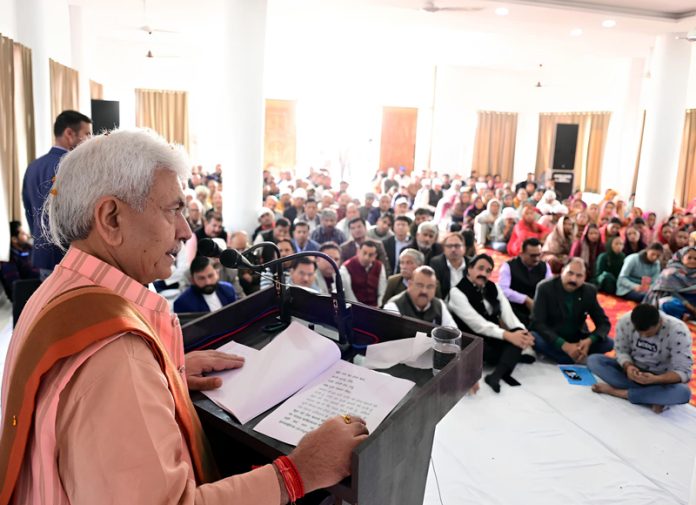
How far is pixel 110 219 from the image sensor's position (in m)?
0.81

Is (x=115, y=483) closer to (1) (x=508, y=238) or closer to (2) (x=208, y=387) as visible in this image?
(2) (x=208, y=387)

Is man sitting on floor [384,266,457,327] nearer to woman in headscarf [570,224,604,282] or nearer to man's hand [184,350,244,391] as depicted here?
man's hand [184,350,244,391]

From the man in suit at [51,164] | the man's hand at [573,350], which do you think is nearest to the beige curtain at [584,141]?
the man's hand at [573,350]

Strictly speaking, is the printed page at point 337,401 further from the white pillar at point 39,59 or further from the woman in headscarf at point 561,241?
the woman in headscarf at point 561,241

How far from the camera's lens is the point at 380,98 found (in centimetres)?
1250

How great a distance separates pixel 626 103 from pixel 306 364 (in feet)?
38.1

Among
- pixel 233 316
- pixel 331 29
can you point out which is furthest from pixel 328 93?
pixel 233 316

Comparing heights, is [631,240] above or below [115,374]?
below

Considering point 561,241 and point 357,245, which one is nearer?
point 357,245

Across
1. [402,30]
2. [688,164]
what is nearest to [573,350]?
[402,30]

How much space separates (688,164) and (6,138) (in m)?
10.5

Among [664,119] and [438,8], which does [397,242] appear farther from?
[664,119]

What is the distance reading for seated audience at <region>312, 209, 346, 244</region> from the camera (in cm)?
564

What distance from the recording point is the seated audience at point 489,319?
142 inches
